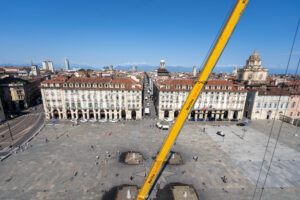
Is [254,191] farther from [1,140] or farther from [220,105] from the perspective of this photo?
[1,140]

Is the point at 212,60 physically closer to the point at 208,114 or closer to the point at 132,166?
the point at 132,166

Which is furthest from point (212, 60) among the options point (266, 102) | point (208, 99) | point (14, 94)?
point (14, 94)

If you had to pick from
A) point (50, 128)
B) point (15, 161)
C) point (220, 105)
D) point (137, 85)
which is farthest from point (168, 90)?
point (15, 161)

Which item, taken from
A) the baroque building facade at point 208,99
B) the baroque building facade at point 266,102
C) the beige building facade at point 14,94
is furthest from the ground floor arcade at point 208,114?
the beige building facade at point 14,94

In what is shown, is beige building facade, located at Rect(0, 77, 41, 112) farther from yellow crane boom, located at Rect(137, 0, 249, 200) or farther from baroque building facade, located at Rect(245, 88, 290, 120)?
baroque building facade, located at Rect(245, 88, 290, 120)

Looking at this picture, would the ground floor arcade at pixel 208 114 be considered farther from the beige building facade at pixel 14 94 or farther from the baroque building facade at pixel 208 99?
the beige building facade at pixel 14 94
